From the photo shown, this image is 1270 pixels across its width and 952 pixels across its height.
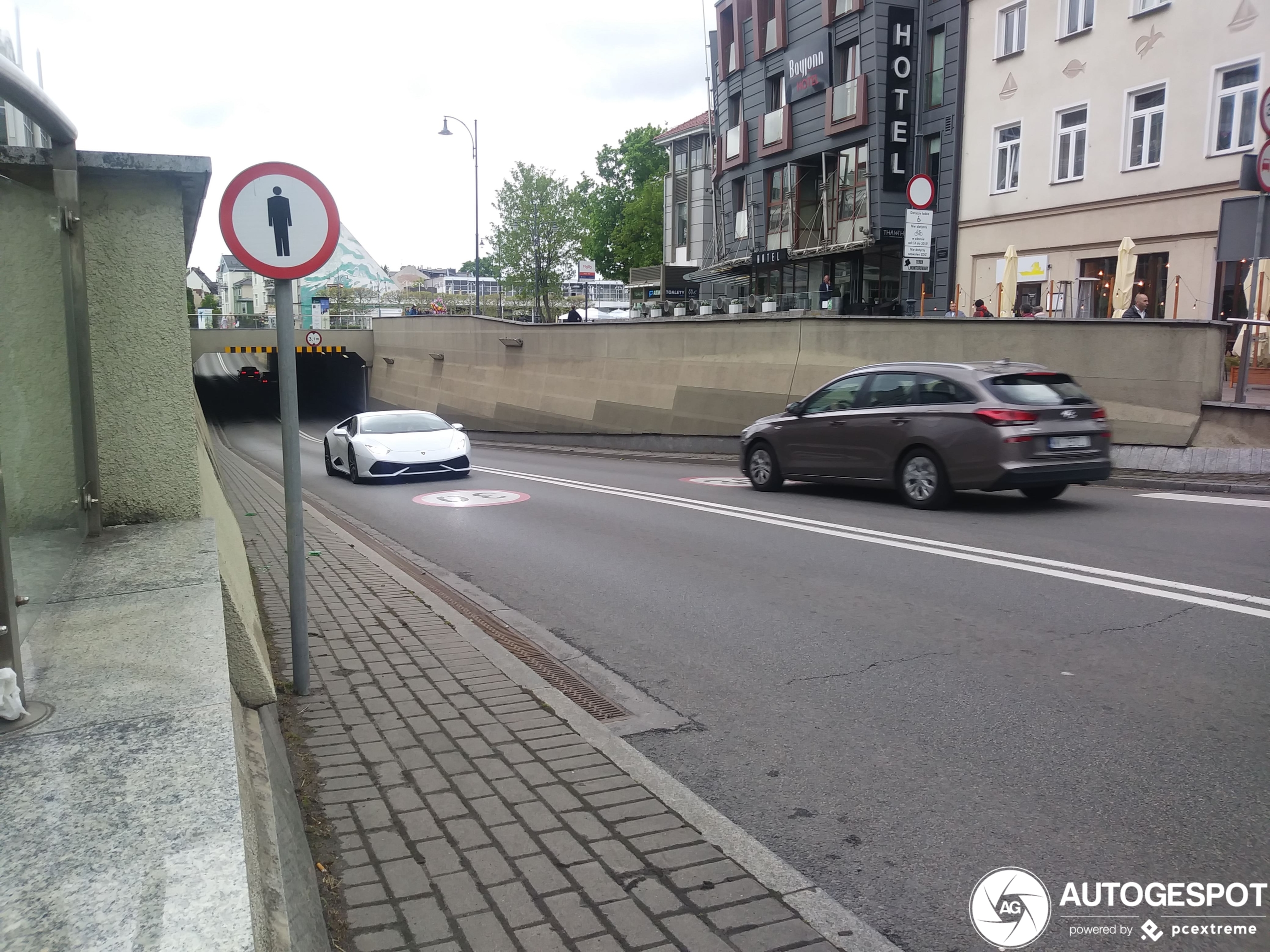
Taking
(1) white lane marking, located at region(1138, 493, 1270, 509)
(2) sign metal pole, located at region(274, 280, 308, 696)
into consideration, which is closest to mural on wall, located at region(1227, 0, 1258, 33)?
(1) white lane marking, located at region(1138, 493, 1270, 509)

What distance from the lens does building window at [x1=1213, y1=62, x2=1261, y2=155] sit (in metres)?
19.4

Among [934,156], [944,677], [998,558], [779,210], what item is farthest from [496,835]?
[779,210]

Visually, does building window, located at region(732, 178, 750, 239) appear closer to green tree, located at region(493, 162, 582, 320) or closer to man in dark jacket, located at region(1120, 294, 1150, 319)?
green tree, located at region(493, 162, 582, 320)

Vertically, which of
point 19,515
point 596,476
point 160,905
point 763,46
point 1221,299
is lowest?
point 596,476

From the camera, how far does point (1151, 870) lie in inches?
136

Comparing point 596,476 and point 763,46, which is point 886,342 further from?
point 763,46

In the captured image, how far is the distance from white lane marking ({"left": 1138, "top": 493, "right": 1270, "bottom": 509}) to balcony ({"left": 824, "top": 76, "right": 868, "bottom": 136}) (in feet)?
65.5

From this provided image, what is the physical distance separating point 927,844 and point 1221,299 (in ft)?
64.2

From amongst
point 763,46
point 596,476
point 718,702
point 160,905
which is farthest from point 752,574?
point 763,46

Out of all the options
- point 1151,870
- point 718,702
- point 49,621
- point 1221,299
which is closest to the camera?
point 1151,870

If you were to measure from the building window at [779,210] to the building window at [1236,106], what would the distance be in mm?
15372

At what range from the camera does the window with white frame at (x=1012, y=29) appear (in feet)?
81.3

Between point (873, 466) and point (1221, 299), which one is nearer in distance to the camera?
point (873, 466)

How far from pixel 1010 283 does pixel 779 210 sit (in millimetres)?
11712
